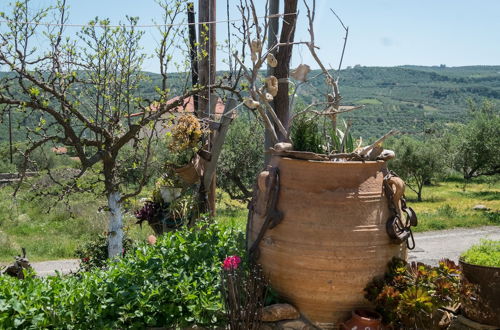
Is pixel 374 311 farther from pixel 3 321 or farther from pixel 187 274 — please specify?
pixel 3 321

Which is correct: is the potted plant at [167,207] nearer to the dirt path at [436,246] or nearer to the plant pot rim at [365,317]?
the dirt path at [436,246]

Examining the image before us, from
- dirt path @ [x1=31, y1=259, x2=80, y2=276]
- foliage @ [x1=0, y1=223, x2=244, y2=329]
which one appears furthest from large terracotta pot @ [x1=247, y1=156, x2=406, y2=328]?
dirt path @ [x1=31, y1=259, x2=80, y2=276]

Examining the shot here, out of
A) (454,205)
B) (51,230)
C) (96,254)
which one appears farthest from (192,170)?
(454,205)

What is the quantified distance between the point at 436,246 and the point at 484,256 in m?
6.89

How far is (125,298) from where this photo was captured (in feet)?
9.77

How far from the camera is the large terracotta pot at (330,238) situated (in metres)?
3.11

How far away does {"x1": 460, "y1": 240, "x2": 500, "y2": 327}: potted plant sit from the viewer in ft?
10.5

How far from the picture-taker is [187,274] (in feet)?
10.9

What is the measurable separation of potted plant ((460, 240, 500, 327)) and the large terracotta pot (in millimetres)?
536

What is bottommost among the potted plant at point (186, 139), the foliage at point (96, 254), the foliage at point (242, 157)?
the foliage at point (96, 254)

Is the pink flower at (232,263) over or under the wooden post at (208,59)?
under

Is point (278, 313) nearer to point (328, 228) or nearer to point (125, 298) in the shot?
point (328, 228)

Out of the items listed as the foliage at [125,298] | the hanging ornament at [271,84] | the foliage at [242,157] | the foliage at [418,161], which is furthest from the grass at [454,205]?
the foliage at [125,298]

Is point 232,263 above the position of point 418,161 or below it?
above
